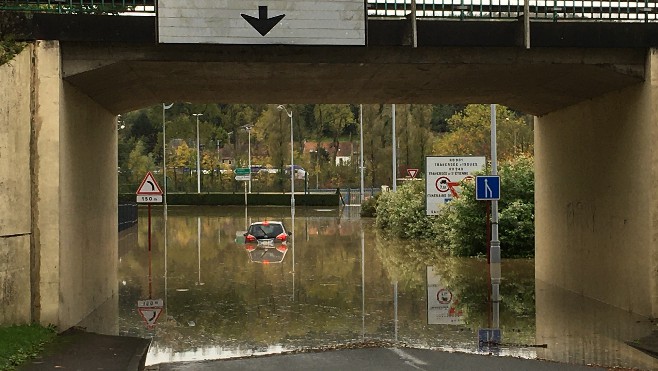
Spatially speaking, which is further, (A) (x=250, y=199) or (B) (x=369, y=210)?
(A) (x=250, y=199)

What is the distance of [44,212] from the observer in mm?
13953

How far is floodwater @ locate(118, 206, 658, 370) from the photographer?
555 inches

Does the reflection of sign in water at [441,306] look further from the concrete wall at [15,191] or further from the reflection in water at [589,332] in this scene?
the concrete wall at [15,191]

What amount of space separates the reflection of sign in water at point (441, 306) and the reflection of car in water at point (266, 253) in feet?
24.2

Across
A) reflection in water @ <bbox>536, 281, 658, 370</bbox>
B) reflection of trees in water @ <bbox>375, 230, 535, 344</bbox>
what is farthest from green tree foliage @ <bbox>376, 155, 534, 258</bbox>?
reflection in water @ <bbox>536, 281, 658, 370</bbox>

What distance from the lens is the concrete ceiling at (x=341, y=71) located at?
14994 mm

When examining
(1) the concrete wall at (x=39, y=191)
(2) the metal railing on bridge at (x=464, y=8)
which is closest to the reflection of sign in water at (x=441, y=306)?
(2) the metal railing on bridge at (x=464, y=8)

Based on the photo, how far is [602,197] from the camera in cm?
1831

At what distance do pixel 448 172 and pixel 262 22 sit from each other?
65.1 feet

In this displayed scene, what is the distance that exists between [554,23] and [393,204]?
2923cm

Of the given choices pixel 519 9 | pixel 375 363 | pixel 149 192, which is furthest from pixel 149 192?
pixel 375 363

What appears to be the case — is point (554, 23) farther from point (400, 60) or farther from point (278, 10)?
point (278, 10)

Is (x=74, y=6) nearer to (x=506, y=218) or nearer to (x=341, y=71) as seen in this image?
(x=341, y=71)

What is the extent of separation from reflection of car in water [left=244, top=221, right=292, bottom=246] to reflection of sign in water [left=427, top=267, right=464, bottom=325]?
1400cm
